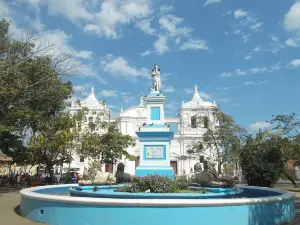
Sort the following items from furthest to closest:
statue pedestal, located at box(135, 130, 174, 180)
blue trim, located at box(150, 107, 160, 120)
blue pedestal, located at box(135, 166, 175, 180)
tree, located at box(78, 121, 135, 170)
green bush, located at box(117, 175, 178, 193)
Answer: tree, located at box(78, 121, 135, 170) < blue trim, located at box(150, 107, 160, 120) < statue pedestal, located at box(135, 130, 174, 180) < blue pedestal, located at box(135, 166, 175, 180) < green bush, located at box(117, 175, 178, 193)

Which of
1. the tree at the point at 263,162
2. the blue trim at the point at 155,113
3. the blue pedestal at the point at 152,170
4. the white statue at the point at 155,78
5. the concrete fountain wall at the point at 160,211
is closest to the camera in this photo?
the concrete fountain wall at the point at 160,211

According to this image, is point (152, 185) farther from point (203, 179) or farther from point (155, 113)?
point (155, 113)

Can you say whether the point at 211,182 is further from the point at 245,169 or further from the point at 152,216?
the point at 245,169

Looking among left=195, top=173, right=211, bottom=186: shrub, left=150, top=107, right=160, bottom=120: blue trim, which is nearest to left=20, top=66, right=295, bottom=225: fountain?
left=195, top=173, right=211, bottom=186: shrub

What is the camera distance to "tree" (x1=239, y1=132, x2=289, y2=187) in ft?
70.9

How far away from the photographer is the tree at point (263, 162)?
21625 millimetres

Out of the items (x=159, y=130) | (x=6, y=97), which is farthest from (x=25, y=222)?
(x=159, y=130)

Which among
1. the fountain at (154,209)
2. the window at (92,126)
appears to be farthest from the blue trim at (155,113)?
the window at (92,126)

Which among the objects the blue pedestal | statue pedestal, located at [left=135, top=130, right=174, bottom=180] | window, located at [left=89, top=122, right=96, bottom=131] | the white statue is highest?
the white statue

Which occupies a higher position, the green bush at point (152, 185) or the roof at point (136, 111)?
the roof at point (136, 111)

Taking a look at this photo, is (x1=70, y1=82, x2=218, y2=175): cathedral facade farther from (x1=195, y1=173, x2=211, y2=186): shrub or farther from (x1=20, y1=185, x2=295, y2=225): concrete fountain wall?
(x1=20, y1=185, x2=295, y2=225): concrete fountain wall

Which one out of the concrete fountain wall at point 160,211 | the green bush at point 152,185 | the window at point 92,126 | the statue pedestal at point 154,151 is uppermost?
the window at point 92,126

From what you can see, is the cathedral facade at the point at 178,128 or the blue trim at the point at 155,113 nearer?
the blue trim at the point at 155,113

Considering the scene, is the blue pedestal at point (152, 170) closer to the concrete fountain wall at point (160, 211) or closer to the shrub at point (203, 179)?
the shrub at point (203, 179)
